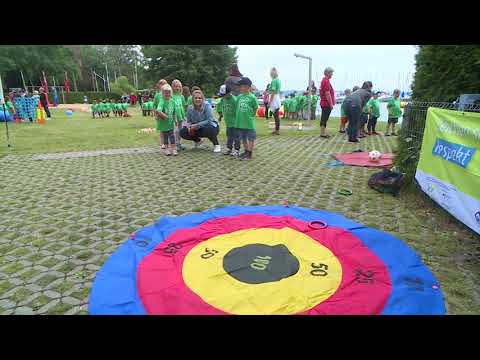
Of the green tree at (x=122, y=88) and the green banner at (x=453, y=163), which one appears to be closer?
the green banner at (x=453, y=163)

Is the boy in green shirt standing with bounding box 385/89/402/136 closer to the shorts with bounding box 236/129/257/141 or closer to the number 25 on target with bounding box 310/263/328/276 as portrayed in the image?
the shorts with bounding box 236/129/257/141

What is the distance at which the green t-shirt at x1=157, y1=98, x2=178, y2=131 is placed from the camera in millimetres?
7266

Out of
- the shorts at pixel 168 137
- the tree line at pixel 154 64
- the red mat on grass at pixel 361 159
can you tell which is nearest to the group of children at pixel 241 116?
the shorts at pixel 168 137

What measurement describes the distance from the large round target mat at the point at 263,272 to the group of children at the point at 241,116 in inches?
135

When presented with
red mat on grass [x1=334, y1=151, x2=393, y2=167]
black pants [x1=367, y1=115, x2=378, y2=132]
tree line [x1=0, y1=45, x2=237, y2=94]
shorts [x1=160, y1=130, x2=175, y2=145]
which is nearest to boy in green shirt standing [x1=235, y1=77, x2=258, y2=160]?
shorts [x1=160, y1=130, x2=175, y2=145]

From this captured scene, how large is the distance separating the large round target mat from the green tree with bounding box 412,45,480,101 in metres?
2.43

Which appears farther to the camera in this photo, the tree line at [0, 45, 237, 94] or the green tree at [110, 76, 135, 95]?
the green tree at [110, 76, 135, 95]

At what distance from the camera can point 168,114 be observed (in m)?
7.31

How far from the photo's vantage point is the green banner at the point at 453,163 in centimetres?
324

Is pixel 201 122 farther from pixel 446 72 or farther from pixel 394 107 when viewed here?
pixel 394 107

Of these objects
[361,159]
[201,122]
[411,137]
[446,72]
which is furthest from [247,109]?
[446,72]

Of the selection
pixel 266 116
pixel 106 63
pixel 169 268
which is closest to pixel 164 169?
pixel 169 268

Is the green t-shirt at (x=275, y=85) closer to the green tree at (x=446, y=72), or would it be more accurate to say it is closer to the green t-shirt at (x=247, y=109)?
the green t-shirt at (x=247, y=109)
